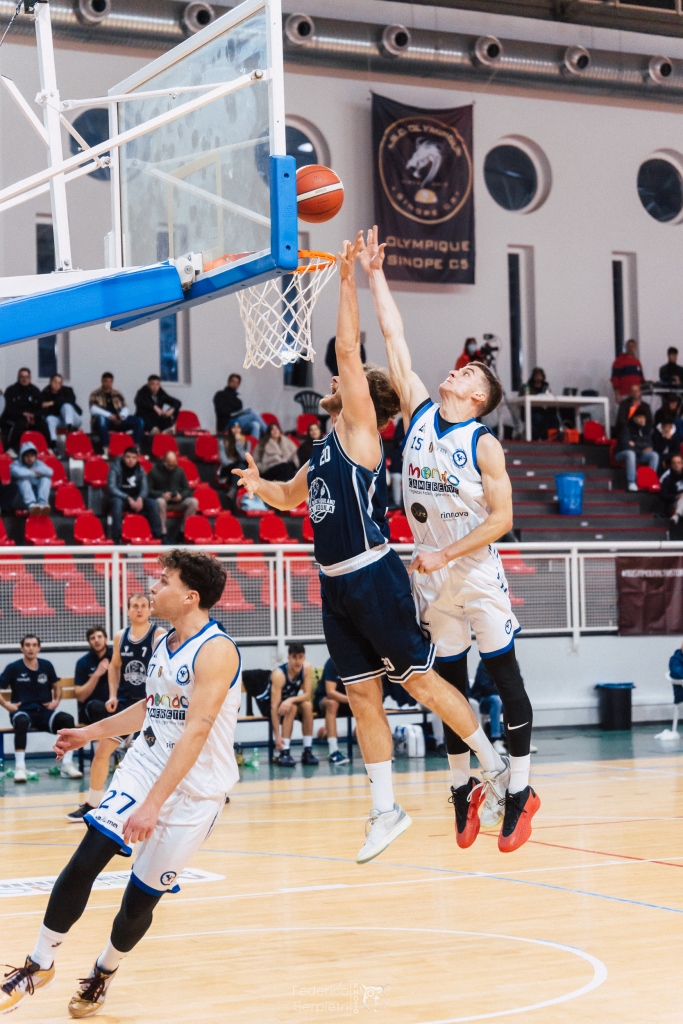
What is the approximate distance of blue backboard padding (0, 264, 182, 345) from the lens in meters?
5.21

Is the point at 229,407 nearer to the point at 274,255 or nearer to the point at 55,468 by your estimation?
the point at 55,468

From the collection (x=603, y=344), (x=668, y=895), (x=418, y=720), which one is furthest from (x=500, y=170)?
(x=668, y=895)

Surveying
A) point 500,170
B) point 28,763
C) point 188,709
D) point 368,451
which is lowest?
point 28,763

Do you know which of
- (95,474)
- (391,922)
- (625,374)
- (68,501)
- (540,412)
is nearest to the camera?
(391,922)

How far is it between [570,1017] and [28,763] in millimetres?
9930

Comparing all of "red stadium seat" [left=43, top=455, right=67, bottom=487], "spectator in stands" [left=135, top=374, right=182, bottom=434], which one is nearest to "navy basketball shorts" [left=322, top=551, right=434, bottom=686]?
"red stadium seat" [left=43, top=455, right=67, bottom=487]

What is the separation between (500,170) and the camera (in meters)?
23.3

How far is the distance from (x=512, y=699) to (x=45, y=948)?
234cm

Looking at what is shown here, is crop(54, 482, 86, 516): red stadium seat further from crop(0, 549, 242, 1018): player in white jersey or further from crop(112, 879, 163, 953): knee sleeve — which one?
crop(112, 879, 163, 953): knee sleeve

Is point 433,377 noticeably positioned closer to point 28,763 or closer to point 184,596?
point 28,763

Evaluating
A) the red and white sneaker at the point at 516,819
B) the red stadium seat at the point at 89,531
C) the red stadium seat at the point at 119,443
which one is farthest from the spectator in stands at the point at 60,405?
the red and white sneaker at the point at 516,819

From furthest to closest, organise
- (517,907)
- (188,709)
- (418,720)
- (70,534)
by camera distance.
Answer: (70,534)
(418,720)
(517,907)
(188,709)

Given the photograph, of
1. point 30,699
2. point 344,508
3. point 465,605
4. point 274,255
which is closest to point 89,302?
point 274,255

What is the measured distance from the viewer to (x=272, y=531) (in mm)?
16875
